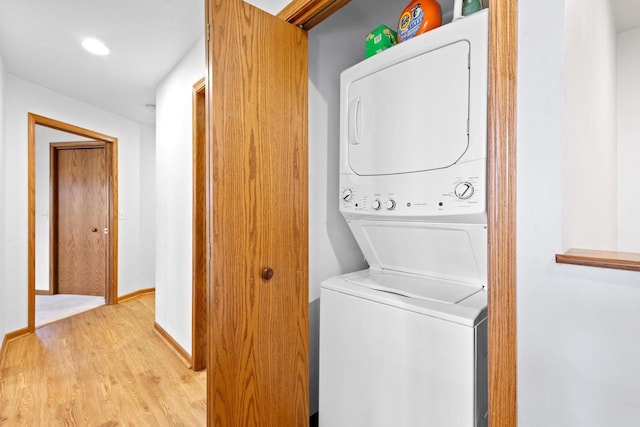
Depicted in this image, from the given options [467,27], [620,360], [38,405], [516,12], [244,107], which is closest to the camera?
[620,360]

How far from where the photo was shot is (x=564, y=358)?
26.0 inches

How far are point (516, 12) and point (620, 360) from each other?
745 mm

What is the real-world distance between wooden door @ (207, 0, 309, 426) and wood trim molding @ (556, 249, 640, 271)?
1.02 m

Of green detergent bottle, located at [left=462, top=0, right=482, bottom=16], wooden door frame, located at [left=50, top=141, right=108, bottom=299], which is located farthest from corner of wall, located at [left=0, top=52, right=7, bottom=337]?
green detergent bottle, located at [left=462, top=0, right=482, bottom=16]

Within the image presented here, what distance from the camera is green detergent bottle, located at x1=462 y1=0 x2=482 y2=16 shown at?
3.83 feet

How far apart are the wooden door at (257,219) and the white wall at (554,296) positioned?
939 millimetres

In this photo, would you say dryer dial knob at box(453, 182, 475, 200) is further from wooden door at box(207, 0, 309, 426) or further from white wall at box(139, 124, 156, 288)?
white wall at box(139, 124, 156, 288)

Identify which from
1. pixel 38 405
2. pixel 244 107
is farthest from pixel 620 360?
pixel 38 405

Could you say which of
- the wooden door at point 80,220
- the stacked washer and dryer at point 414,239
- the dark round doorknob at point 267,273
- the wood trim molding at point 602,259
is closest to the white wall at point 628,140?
the stacked washer and dryer at point 414,239

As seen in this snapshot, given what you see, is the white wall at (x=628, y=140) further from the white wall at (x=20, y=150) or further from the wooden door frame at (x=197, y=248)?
the white wall at (x=20, y=150)

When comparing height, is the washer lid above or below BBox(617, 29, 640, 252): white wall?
below

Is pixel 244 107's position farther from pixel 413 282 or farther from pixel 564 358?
pixel 564 358

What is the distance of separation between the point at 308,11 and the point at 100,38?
1766mm

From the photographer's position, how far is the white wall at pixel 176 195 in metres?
2.50
